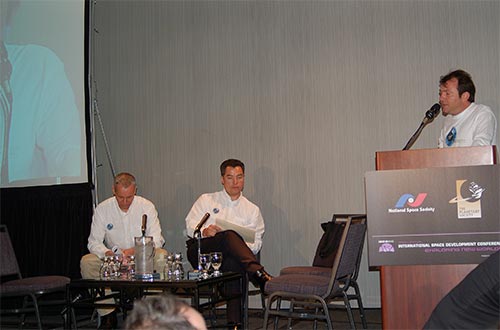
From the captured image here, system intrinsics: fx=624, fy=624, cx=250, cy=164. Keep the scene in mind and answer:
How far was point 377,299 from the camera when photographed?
5277 mm

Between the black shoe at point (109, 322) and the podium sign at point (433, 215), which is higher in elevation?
the podium sign at point (433, 215)

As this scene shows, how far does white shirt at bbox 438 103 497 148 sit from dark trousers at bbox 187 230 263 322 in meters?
1.56

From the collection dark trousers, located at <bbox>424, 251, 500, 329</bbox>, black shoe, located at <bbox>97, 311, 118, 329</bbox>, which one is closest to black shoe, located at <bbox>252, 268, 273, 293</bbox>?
black shoe, located at <bbox>97, 311, 118, 329</bbox>

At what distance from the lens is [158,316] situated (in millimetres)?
935

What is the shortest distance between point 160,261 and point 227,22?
258cm

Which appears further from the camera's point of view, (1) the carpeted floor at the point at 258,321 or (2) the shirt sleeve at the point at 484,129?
(1) the carpeted floor at the point at 258,321

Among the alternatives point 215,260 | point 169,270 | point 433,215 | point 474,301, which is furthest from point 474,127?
point 474,301

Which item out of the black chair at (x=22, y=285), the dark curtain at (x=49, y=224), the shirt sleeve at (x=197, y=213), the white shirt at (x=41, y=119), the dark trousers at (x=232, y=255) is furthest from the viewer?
the dark curtain at (x=49, y=224)

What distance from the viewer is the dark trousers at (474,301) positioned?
165cm

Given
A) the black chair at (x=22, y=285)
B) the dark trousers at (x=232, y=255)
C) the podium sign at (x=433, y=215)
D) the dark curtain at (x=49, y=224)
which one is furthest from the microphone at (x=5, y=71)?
the podium sign at (x=433, y=215)

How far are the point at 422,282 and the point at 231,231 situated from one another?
81.6 inches

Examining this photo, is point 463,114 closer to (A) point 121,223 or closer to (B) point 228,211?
(B) point 228,211

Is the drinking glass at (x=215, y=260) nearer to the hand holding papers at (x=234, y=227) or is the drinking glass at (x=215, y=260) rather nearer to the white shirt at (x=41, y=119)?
the hand holding papers at (x=234, y=227)

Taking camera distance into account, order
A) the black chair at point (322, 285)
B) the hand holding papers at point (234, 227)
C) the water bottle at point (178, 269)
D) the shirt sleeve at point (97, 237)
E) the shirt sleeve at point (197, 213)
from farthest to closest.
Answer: the shirt sleeve at point (197, 213), the hand holding papers at point (234, 227), the shirt sleeve at point (97, 237), the water bottle at point (178, 269), the black chair at point (322, 285)
